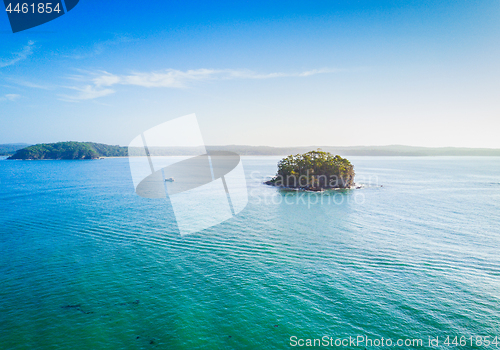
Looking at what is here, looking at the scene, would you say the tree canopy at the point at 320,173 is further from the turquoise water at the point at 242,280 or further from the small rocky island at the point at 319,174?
the turquoise water at the point at 242,280

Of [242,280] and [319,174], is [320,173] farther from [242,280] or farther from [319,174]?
[242,280]

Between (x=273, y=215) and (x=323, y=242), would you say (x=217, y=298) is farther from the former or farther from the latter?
(x=273, y=215)

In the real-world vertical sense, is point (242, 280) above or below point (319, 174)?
below

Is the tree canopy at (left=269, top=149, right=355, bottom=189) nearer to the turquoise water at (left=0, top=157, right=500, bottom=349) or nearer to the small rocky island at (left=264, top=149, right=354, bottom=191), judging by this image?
the small rocky island at (left=264, top=149, right=354, bottom=191)

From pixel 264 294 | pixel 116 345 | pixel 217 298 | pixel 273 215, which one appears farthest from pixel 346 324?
pixel 273 215

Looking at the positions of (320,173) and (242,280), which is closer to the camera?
(242,280)

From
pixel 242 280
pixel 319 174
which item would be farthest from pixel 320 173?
pixel 242 280
